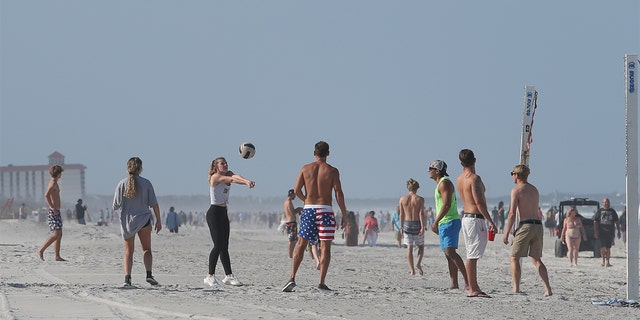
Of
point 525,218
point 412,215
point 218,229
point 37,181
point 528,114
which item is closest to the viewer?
point 525,218

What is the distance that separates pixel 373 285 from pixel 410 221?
2366 mm

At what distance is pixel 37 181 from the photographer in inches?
6644

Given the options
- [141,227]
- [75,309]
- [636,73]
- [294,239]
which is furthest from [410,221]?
[75,309]

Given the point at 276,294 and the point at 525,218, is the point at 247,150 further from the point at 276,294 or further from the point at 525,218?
the point at 525,218

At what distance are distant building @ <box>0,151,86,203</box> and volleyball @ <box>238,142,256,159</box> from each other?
506 feet

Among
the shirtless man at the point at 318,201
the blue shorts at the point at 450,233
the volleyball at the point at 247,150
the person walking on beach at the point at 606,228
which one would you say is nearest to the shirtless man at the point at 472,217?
the blue shorts at the point at 450,233

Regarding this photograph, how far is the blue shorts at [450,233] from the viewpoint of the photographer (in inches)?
485

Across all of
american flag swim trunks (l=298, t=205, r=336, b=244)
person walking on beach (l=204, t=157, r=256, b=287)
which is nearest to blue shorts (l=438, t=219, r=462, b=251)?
american flag swim trunks (l=298, t=205, r=336, b=244)

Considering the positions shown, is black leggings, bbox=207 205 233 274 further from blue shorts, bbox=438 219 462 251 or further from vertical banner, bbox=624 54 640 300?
vertical banner, bbox=624 54 640 300

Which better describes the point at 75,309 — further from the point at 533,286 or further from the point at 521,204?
the point at 533,286

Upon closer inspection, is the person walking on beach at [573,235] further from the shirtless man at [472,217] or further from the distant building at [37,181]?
the distant building at [37,181]

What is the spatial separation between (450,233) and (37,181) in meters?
163

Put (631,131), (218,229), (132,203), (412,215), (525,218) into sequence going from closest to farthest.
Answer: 1. (631,131)
2. (525,218)
3. (132,203)
4. (218,229)
5. (412,215)

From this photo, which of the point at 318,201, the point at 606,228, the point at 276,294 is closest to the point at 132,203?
the point at 276,294
